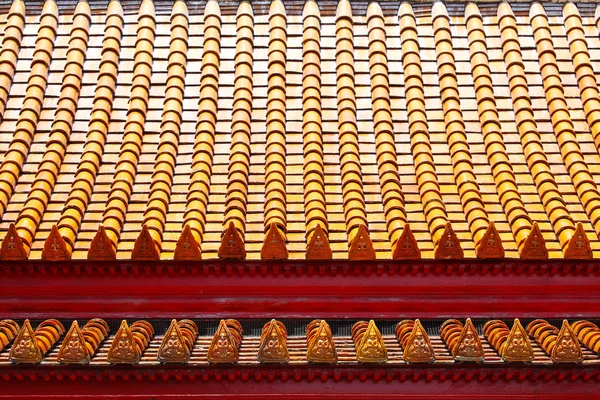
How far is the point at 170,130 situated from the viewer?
677 inches

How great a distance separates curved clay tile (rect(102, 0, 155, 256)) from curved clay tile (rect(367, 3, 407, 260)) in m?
3.64

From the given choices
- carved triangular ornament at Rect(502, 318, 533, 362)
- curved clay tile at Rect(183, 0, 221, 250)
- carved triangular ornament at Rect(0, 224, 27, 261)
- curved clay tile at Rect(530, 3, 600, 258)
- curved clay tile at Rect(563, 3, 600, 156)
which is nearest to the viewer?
carved triangular ornament at Rect(502, 318, 533, 362)

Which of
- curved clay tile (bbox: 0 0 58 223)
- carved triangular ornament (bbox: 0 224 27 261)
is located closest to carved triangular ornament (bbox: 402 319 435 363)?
carved triangular ornament (bbox: 0 224 27 261)

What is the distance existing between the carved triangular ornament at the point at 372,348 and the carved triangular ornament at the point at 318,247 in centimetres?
154

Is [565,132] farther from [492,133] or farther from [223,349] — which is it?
[223,349]

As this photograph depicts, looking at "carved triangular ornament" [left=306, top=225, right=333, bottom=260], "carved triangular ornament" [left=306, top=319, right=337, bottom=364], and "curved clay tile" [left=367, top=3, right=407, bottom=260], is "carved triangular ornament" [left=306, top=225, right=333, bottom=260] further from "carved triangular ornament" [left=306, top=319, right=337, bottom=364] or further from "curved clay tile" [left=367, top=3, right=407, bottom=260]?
"carved triangular ornament" [left=306, top=319, right=337, bottom=364]

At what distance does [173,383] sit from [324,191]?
4.01 metres

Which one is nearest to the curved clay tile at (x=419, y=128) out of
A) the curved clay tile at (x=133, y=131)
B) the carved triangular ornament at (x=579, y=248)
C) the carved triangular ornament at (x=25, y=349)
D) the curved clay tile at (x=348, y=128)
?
the curved clay tile at (x=348, y=128)

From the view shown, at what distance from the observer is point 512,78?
60.6ft

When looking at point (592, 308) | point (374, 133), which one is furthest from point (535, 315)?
point (374, 133)

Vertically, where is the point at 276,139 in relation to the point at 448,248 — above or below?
above

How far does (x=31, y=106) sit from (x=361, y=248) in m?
6.18

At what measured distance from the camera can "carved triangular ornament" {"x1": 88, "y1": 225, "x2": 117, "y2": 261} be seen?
14609 mm

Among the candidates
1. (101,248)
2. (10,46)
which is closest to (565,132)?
(101,248)
